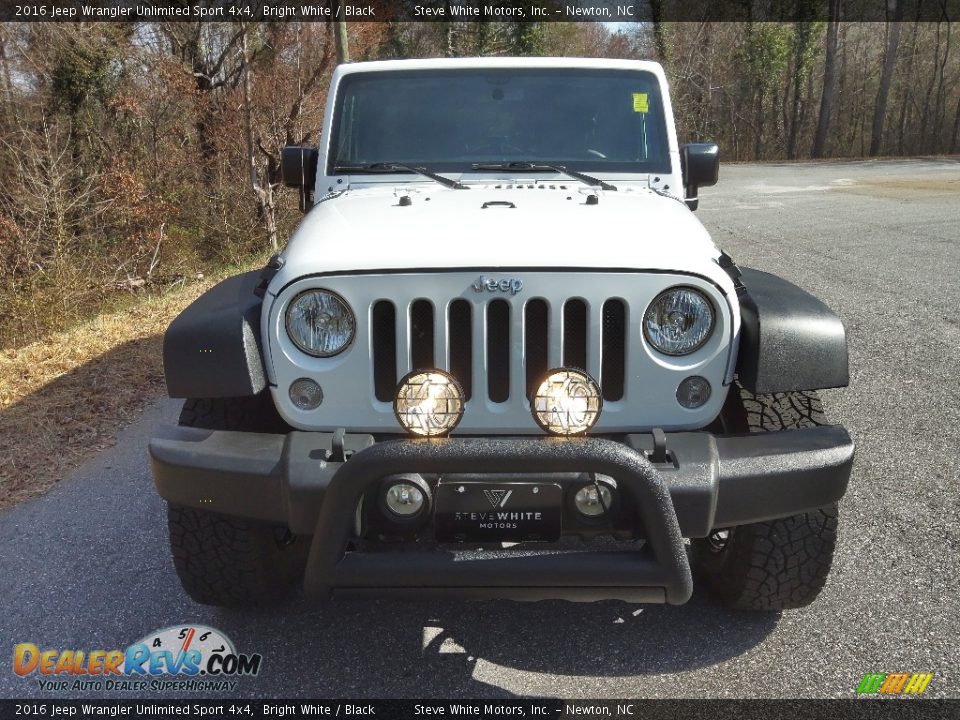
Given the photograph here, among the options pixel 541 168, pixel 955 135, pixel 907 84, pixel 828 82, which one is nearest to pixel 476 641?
pixel 541 168

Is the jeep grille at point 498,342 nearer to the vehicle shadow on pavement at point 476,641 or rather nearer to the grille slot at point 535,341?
the grille slot at point 535,341

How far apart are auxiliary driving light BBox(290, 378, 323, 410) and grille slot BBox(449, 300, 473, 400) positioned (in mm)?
384

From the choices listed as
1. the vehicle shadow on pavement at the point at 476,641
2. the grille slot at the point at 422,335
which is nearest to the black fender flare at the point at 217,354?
the grille slot at the point at 422,335

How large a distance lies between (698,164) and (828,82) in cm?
4069

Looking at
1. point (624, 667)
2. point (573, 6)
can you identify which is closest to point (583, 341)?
point (624, 667)

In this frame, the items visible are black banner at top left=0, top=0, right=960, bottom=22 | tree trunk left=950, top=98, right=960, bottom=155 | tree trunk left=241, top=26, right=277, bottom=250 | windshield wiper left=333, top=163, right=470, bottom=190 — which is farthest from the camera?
tree trunk left=950, top=98, right=960, bottom=155

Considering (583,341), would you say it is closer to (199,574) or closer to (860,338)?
(199,574)

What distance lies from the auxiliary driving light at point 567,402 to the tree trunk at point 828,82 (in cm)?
4207

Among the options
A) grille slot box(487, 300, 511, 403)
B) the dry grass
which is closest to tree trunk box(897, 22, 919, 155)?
the dry grass

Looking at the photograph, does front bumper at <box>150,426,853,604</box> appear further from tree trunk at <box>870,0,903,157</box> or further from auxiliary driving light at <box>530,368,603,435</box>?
tree trunk at <box>870,0,903,157</box>

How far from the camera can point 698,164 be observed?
147 inches

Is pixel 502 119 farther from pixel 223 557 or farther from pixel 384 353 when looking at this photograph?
pixel 223 557

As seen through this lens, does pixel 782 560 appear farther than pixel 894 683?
Yes

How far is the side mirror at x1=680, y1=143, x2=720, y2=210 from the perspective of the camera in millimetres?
3734
